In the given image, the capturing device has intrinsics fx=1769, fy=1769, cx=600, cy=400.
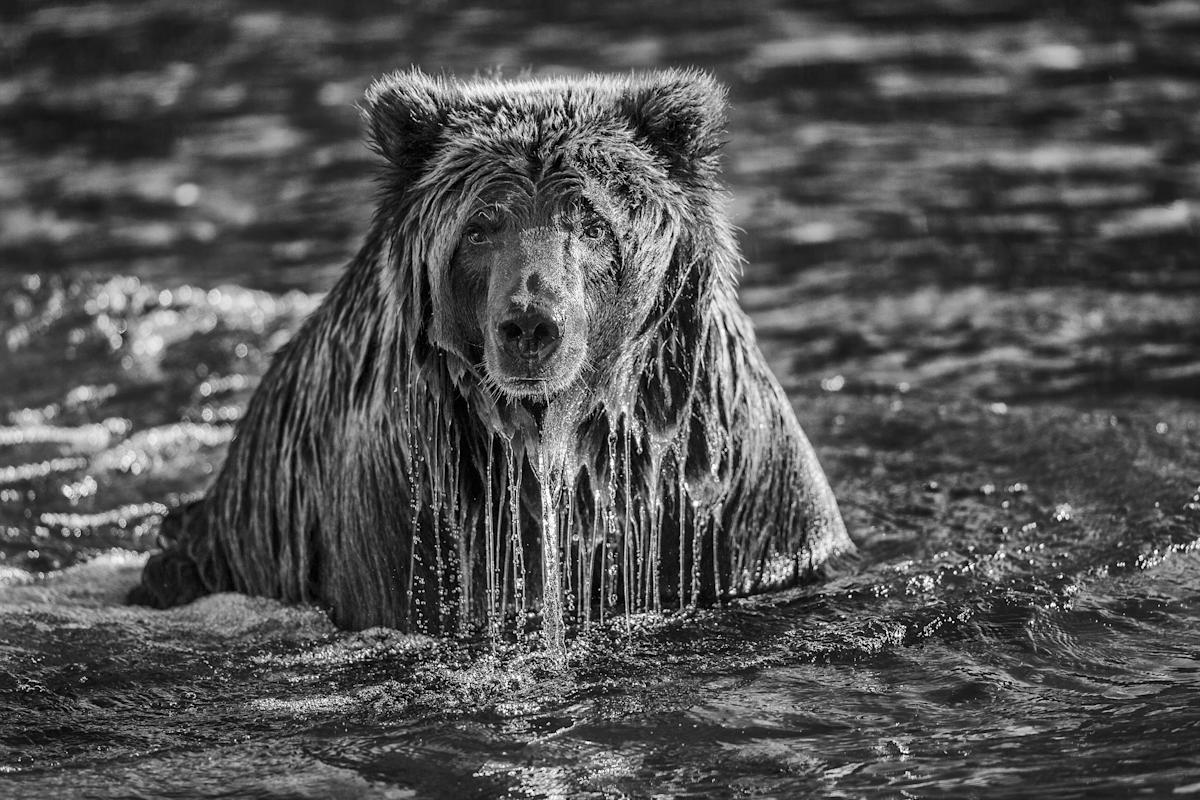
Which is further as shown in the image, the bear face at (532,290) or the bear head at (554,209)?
the bear head at (554,209)

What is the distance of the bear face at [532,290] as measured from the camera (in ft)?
17.6

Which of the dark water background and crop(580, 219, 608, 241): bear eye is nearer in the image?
the dark water background

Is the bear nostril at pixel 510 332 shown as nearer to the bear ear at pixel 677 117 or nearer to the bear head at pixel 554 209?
the bear head at pixel 554 209

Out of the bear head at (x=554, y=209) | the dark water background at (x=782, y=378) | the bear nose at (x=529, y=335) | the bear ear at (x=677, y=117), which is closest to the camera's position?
the bear nose at (x=529, y=335)

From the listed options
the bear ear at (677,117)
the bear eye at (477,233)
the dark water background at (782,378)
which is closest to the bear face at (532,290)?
the bear eye at (477,233)

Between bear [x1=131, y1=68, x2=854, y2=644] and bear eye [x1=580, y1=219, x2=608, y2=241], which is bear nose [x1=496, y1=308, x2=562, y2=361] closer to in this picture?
bear [x1=131, y1=68, x2=854, y2=644]

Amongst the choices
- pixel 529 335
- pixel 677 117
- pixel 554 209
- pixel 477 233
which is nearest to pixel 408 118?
pixel 477 233

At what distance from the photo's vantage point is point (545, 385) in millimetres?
5508

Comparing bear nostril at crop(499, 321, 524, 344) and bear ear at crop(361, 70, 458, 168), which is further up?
bear ear at crop(361, 70, 458, 168)

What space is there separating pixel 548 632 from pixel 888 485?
2337mm

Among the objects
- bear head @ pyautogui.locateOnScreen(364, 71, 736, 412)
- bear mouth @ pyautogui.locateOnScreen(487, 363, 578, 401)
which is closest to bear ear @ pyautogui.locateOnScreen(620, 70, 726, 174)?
bear head @ pyautogui.locateOnScreen(364, 71, 736, 412)

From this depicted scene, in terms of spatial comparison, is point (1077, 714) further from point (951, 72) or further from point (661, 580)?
point (951, 72)

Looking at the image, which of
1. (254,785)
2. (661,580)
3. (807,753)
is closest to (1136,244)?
(661,580)

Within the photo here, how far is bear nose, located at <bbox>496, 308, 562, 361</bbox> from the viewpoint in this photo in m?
5.31
